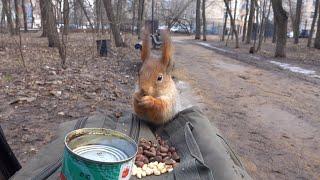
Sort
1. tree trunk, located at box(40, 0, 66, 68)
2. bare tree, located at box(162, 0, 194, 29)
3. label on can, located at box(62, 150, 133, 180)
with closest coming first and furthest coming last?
1. label on can, located at box(62, 150, 133, 180)
2. tree trunk, located at box(40, 0, 66, 68)
3. bare tree, located at box(162, 0, 194, 29)

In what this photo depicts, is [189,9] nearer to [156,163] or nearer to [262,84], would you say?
[262,84]

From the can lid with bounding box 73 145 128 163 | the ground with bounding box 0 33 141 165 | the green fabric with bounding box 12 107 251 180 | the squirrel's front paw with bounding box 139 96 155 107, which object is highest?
the squirrel's front paw with bounding box 139 96 155 107

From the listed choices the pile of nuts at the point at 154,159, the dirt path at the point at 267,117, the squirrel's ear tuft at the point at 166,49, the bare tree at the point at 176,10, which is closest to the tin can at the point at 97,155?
the pile of nuts at the point at 154,159

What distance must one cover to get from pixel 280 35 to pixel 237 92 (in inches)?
335

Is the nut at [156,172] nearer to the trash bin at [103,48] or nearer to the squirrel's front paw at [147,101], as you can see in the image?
the squirrel's front paw at [147,101]

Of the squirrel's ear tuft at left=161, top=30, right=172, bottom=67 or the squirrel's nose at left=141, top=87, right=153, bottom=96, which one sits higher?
the squirrel's ear tuft at left=161, top=30, right=172, bottom=67

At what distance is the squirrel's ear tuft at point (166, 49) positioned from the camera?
281cm

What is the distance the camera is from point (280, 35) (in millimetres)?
15438

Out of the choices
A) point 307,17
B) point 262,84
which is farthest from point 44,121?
point 307,17

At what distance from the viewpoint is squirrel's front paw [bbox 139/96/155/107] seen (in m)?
2.79

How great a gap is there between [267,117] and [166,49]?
3.51m

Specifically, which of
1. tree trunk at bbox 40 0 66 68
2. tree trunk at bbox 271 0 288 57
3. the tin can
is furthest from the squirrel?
tree trunk at bbox 271 0 288 57

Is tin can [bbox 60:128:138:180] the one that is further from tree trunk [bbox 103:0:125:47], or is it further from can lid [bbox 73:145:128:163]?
tree trunk [bbox 103:0:125:47]

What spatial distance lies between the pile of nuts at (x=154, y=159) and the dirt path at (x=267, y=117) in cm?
143
